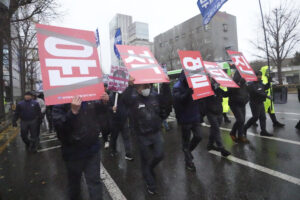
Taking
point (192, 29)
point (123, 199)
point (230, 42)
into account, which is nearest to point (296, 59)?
point (230, 42)

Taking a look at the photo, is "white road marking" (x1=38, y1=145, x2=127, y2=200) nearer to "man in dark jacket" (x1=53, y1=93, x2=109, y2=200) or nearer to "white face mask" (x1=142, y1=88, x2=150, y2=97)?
"man in dark jacket" (x1=53, y1=93, x2=109, y2=200)

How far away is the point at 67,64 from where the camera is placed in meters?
1.98

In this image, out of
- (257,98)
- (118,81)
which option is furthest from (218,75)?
(118,81)

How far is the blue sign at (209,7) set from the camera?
604cm

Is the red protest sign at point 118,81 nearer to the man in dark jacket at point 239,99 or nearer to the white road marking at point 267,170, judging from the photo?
the man in dark jacket at point 239,99

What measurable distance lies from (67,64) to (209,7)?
19.0ft

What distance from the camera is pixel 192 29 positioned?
44031 mm

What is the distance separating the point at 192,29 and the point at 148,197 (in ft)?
151

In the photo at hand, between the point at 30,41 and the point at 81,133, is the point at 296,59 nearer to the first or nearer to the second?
the point at 30,41

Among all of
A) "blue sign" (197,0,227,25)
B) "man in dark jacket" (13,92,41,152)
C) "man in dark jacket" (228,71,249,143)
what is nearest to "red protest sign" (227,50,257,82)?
"man in dark jacket" (228,71,249,143)

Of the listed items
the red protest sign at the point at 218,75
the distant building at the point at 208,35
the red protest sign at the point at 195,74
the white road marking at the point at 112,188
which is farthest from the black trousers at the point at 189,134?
the distant building at the point at 208,35

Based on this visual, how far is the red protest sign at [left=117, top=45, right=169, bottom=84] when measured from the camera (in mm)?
2478

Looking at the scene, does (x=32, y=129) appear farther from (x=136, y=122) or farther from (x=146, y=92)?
(x=146, y=92)

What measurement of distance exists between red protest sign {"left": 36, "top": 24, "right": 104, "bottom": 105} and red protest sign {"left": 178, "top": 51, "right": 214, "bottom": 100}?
1537 millimetres
